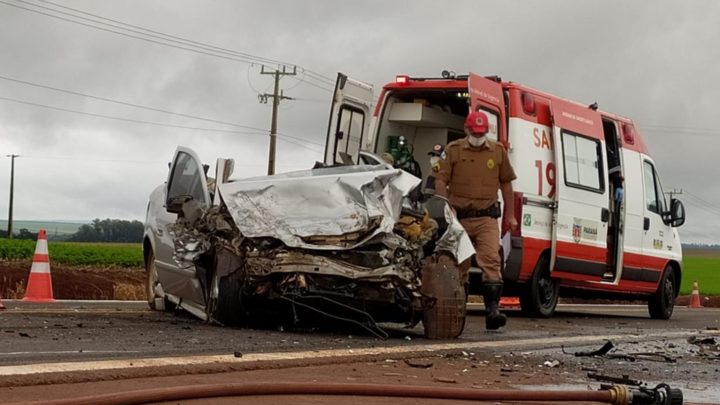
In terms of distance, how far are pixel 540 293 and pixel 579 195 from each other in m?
1.23

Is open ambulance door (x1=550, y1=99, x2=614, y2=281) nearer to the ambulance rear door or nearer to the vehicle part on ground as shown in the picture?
the ambulance rear door

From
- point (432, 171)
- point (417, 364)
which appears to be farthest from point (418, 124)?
point (417, 364)

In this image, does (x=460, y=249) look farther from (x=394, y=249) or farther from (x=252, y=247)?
(x=252, y=247)

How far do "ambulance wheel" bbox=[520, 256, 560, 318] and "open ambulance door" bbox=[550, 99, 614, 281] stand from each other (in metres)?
0.13

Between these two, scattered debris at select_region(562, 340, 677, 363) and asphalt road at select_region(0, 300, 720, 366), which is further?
scattered debris at select_region(562, 340, 677, 363)

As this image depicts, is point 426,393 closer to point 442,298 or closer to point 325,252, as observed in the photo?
point 325,252

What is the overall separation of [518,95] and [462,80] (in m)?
0.63

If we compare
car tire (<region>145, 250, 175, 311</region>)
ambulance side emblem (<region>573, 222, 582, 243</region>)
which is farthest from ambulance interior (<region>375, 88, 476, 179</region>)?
car tire (<region>145, 250, 175, 311</region>)

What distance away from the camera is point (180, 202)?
8844mm

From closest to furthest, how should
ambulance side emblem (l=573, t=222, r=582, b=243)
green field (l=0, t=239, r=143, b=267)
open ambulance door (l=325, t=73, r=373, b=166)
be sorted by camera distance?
open ambulance door (l=325, t=73, r=373, b=166), ambulance side emblem (l=573, t=222, r=582, b=243), green field (l=0, t=239, r=143, b=267)

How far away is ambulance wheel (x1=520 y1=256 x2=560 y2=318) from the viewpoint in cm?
1299

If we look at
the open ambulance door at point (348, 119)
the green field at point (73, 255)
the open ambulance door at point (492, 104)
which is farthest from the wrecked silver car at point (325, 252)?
the green field at point (73, 255)

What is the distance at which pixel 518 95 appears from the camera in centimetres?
1259

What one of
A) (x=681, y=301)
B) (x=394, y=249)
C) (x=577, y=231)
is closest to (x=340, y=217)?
(x=394, y=249)
